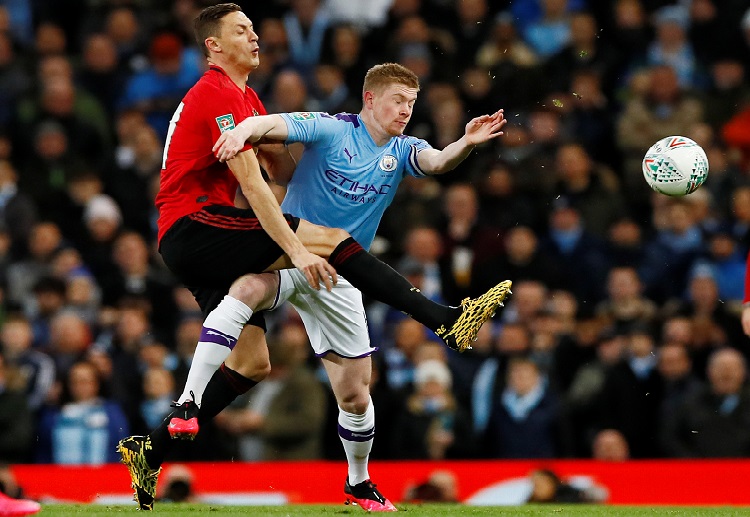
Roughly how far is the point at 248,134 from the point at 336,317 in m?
1.29

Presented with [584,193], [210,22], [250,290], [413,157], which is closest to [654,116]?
[584,193]

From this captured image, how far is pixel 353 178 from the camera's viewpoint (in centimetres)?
782

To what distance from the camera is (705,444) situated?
34.6ft

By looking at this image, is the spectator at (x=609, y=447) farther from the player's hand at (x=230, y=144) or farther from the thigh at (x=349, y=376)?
the player's hand at (x=230, y=144)

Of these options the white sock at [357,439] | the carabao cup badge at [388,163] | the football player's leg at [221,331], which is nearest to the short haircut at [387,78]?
the carabao cup badge at [388,163]

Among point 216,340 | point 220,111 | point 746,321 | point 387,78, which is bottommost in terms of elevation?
point 746,321

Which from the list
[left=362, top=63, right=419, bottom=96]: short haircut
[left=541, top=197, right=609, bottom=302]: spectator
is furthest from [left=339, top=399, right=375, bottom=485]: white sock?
[left=541, top=197, right=609, bottom=302]: spectator

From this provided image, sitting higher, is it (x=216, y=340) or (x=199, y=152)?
(x=199, y=152)

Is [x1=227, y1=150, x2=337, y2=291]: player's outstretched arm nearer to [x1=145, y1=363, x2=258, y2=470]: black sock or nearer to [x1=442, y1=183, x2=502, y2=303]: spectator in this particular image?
[x1=145, y1=363, x2=258, y2=470]: black sock

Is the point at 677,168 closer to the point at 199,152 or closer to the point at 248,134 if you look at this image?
the point at 248,134

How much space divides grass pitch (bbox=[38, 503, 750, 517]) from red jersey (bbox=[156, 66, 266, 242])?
1.56m

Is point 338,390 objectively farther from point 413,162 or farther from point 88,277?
point 88,277

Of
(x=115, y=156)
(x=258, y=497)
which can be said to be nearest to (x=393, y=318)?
(x=258, y=497)

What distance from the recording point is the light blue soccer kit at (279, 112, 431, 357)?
7.81m
